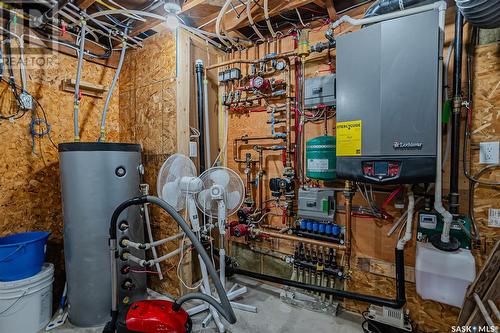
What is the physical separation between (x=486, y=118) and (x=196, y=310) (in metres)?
2.69

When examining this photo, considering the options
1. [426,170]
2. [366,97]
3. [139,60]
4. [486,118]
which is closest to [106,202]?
[139,60]

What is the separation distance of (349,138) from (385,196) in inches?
26.6

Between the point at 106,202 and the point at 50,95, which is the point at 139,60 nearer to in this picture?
the point at 50,95

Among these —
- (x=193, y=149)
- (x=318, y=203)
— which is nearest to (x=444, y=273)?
(x=318, y=203)

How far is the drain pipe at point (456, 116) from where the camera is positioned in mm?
1581

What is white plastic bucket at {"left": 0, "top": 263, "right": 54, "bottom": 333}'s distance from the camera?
1.73 meters

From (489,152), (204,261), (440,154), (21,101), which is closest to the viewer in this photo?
(204,261)

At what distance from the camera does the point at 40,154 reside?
7.54 ft

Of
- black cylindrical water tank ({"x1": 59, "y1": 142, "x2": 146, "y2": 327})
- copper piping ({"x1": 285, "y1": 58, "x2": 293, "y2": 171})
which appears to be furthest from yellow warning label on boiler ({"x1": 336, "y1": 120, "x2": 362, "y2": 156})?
black cylindrical water tank ({"x1": 59, "y1": 142, "x2": 146, "y2": 327})

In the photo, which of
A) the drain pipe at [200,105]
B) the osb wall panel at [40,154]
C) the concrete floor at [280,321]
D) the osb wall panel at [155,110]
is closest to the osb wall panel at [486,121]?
the concrete floor at [280,321]

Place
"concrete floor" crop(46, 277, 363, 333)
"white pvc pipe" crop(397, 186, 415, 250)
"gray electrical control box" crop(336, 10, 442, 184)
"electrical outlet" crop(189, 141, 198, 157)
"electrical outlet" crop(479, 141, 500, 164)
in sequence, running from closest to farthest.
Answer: "gray electrical control box" crop(336, 10, 442, 184) → "electrical outlet" crop(479, 141, 500, 164) → "white pvc pipe" crop(397, 186, 415, 250) → "concrete floor" crop(46, 277, 363, 333) → "electrical outlet" crop(189, 141, 198, 157)

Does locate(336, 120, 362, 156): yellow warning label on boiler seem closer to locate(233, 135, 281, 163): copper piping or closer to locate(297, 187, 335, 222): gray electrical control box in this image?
locate(297, 187, 335, 222): gray electrical control box

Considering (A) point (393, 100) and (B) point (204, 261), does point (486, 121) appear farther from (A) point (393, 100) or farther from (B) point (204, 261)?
(B) point (204, 261)

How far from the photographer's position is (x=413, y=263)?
6.11ft
